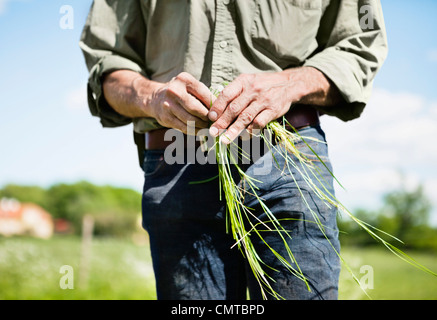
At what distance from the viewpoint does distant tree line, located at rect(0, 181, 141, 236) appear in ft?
152

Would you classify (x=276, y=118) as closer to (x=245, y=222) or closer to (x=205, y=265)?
(x=245, y=222)

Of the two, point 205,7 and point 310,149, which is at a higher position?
point 205,7

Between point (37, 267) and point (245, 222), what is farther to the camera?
point (37, 267)

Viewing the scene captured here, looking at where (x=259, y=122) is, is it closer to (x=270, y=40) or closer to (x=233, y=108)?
(x=233, y=108)

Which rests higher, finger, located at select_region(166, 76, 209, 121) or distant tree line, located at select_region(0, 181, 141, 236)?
finger, located at select_region(166, 76, 209, 121)

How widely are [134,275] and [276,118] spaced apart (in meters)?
13.4

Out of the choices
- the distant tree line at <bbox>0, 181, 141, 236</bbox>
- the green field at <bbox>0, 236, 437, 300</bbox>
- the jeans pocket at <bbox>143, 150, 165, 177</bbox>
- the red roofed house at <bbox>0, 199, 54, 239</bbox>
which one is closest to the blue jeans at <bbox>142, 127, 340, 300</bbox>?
the jeans pocket at <bbox>143, 150, 165, 177</bbox>

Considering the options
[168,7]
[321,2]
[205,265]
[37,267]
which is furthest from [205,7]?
[37,267]

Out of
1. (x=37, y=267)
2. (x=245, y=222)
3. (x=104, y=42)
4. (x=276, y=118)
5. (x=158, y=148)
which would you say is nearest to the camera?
(x=276, y=118)

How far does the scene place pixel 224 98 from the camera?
1.12m

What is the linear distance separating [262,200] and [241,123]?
0.94ft

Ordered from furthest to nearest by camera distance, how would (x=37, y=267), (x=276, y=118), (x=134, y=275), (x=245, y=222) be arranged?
(x=134, y=275) < (x=37, y=267) < (x=245, y=222) < (x=276, y=118)

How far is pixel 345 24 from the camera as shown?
53.7 inches

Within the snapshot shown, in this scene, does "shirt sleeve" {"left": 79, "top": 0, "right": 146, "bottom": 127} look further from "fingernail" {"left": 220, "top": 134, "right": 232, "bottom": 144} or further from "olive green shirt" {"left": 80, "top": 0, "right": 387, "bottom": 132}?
"fingernail" {"left": 220, "top": 134, "right": 232, "bottom": 144}
